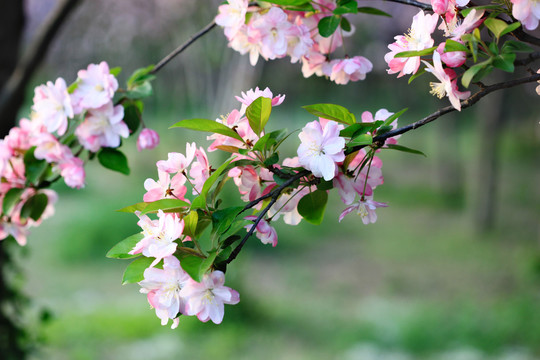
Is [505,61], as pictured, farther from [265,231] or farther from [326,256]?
[326,256]

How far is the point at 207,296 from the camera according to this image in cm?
52

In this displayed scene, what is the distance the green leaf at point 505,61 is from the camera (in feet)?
1.69

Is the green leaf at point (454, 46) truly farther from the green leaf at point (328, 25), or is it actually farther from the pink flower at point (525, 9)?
the green leaf at point (328, 25)

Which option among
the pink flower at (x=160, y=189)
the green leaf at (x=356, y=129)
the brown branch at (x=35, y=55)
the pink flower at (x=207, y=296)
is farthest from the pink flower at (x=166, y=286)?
the brown branch at (x=35, y=55)

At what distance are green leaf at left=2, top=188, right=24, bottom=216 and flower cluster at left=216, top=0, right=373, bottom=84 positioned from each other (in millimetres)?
407

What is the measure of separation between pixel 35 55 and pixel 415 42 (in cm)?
102

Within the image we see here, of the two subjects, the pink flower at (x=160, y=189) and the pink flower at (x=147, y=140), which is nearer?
the pink flower at (x=160, y=189)

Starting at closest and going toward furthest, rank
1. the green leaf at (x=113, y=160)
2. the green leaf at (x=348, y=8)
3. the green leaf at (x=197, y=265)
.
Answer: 1. the green leaf at (x=197, y=265)
2. the green leaf at (x=348, y=8)
3. the green leaf at (x=113, y=160)

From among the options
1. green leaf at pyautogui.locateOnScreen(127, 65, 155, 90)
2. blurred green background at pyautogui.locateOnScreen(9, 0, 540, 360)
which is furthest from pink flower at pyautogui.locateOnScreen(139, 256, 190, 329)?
blurred green background at pyautogui.locateOnScreen(9, 0, 540, 360)

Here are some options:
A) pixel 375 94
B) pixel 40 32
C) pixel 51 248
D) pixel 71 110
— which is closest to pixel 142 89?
pixel 71 110

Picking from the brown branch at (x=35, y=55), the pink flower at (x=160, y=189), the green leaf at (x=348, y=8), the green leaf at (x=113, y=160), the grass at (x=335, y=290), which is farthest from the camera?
the grass at (x=335, y=290)

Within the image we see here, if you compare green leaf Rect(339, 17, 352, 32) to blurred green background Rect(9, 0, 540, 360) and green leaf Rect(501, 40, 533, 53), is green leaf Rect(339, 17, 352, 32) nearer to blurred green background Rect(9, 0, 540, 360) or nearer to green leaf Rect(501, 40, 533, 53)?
green leaf Rect(501, 40, 533, 53)

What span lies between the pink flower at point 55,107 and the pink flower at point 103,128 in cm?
2

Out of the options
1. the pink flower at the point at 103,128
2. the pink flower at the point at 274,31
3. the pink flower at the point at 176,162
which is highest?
the pink flower at the point at 274,31
